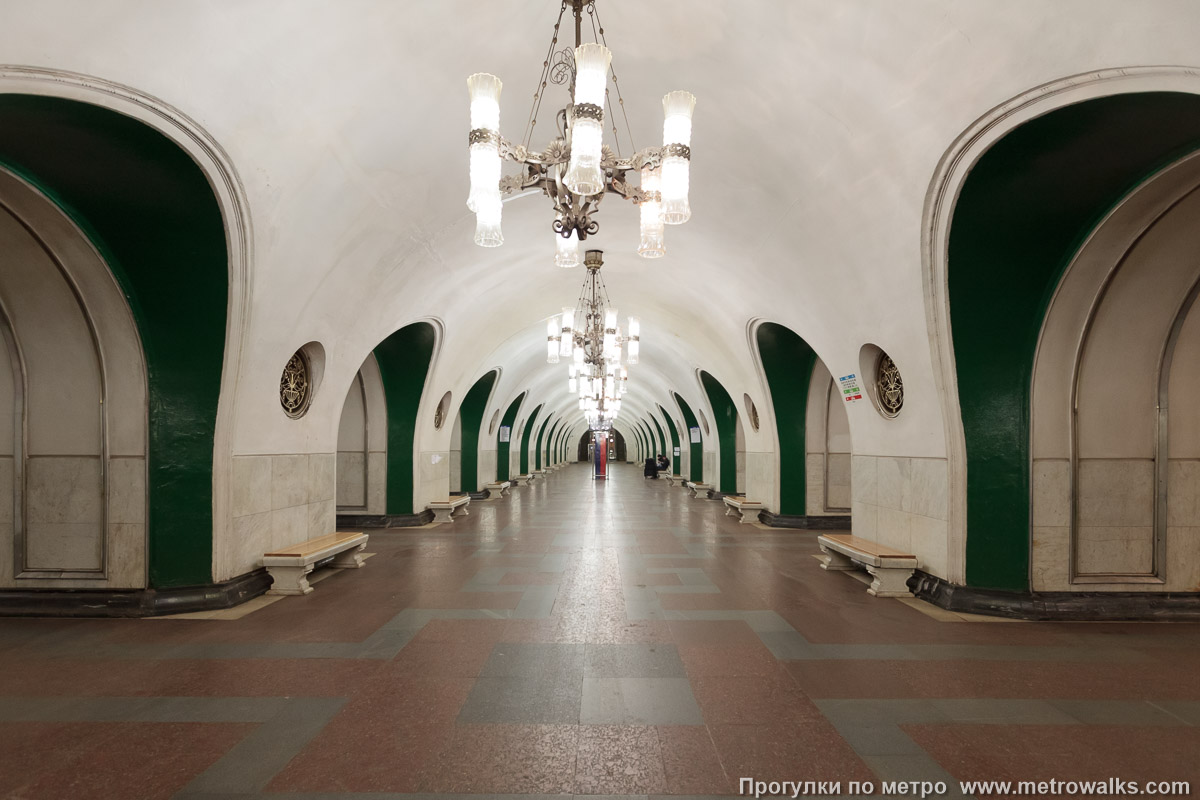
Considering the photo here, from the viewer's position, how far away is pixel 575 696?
375cm

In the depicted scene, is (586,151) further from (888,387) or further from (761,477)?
(761,477)

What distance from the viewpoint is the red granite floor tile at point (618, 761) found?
110 inches

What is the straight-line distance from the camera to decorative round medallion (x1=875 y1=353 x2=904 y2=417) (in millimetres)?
6930

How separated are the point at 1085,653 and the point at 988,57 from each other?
413cm

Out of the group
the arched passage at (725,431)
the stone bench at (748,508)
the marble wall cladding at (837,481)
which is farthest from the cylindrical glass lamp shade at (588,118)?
the arched passage at (725,431)

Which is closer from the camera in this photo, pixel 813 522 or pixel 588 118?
pixel 588 118

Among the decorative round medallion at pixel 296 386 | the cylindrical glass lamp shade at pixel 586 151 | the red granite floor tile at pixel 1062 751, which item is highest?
the cylindrical glass lamp shade at pixel 586 151

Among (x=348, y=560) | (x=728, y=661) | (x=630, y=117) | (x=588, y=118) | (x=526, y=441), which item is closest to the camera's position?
(x=588, y=118)

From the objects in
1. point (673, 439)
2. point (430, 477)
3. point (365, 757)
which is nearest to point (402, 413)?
point (430, 477)

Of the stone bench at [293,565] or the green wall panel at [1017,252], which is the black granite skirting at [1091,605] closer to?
the green wall panel at [1017,252]

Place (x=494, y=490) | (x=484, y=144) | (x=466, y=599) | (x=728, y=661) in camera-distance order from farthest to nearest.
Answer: (x=494, y=490), (x=466, y=599), (x=728, y=661), (x=484, y=144)

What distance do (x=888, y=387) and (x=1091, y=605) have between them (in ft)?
8.95

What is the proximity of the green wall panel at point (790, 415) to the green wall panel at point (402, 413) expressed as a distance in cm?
599

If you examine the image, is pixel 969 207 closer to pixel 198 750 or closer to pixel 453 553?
pixel 198 750
